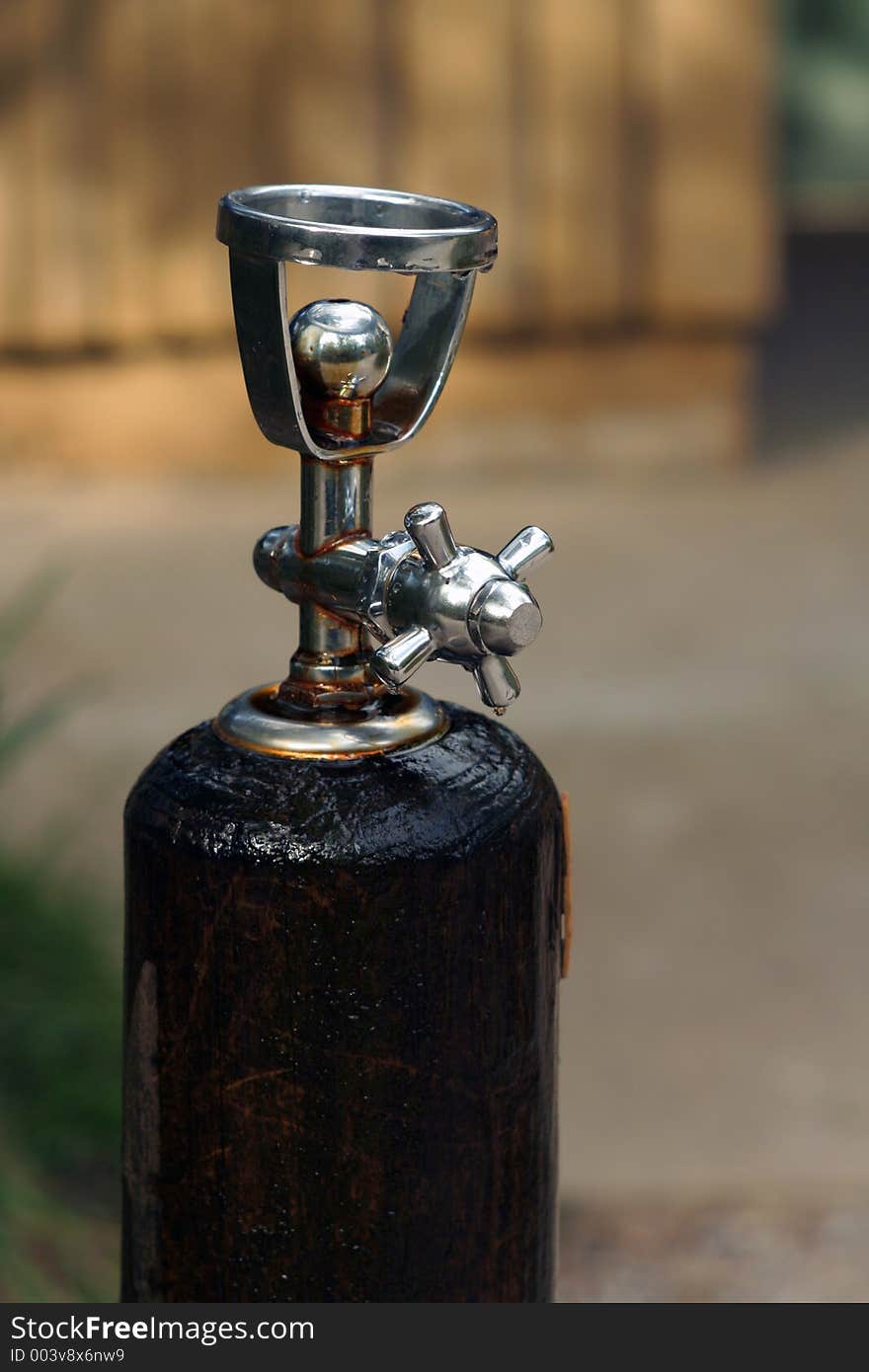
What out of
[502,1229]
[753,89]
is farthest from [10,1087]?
[753,89]

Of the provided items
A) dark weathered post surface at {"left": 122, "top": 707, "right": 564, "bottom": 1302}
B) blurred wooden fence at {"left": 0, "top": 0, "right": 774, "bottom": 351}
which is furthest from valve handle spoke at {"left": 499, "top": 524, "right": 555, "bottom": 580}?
blurred wooden fence at {"left": 0, "top": 0, "right": 774, "bottom": 351}

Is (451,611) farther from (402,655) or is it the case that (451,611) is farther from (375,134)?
(375,134)

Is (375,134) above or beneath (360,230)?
above

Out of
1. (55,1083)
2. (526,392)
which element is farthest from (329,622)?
(526,392)

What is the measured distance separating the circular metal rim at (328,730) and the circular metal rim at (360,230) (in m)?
0.25

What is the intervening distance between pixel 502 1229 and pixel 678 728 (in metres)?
3.35

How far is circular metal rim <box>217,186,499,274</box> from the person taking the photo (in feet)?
3.54

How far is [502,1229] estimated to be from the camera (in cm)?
118

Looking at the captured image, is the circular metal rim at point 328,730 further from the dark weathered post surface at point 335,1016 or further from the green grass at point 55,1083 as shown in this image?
the green grass at point 55,1083

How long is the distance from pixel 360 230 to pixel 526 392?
5217mm

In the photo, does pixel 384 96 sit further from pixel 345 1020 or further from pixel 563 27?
pixel 345 1020

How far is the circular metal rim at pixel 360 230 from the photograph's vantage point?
1078 mm

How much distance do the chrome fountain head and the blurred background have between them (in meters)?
2.87

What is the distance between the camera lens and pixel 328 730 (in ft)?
3.77
